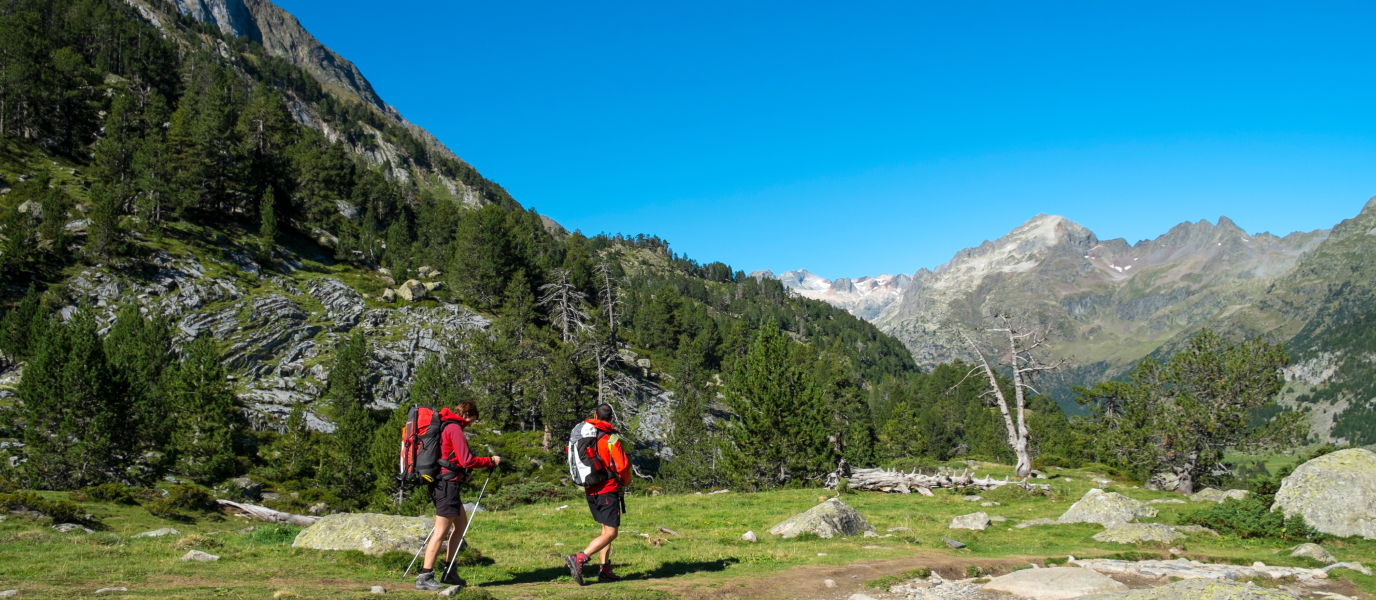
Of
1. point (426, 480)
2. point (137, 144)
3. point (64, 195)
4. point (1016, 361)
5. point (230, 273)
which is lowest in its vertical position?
point (426, 480)

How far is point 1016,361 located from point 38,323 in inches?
2599

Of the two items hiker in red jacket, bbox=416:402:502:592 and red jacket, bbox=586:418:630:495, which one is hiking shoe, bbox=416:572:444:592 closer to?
hiker in red jacket, bbox=416:402:502:592

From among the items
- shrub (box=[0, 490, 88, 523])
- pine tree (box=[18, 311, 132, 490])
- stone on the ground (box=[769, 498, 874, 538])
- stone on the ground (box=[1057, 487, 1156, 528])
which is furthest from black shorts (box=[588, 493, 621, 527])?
pine tree (box=[18, 311, 132, 490])

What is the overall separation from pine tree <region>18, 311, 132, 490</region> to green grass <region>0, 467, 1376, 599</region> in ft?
46.0

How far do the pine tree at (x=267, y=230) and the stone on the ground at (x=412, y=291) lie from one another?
45.9 feet

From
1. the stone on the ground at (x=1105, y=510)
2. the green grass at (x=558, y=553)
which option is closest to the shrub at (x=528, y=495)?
the green grass at (x=558, y=553)

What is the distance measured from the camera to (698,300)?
199625 mm

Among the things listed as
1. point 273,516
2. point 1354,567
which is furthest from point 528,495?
point 1354,567

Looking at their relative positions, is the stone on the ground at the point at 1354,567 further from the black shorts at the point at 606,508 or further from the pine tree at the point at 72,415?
the pine tree at the point at 72,415

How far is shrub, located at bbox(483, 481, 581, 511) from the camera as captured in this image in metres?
28.8

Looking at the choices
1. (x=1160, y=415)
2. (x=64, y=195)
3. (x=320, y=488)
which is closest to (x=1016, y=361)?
(x=1160, y=415)

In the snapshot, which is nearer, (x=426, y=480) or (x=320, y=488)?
(x=426, y=480)

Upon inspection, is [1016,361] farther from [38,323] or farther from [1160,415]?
[38,323]

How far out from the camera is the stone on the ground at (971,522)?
66.2 feet
